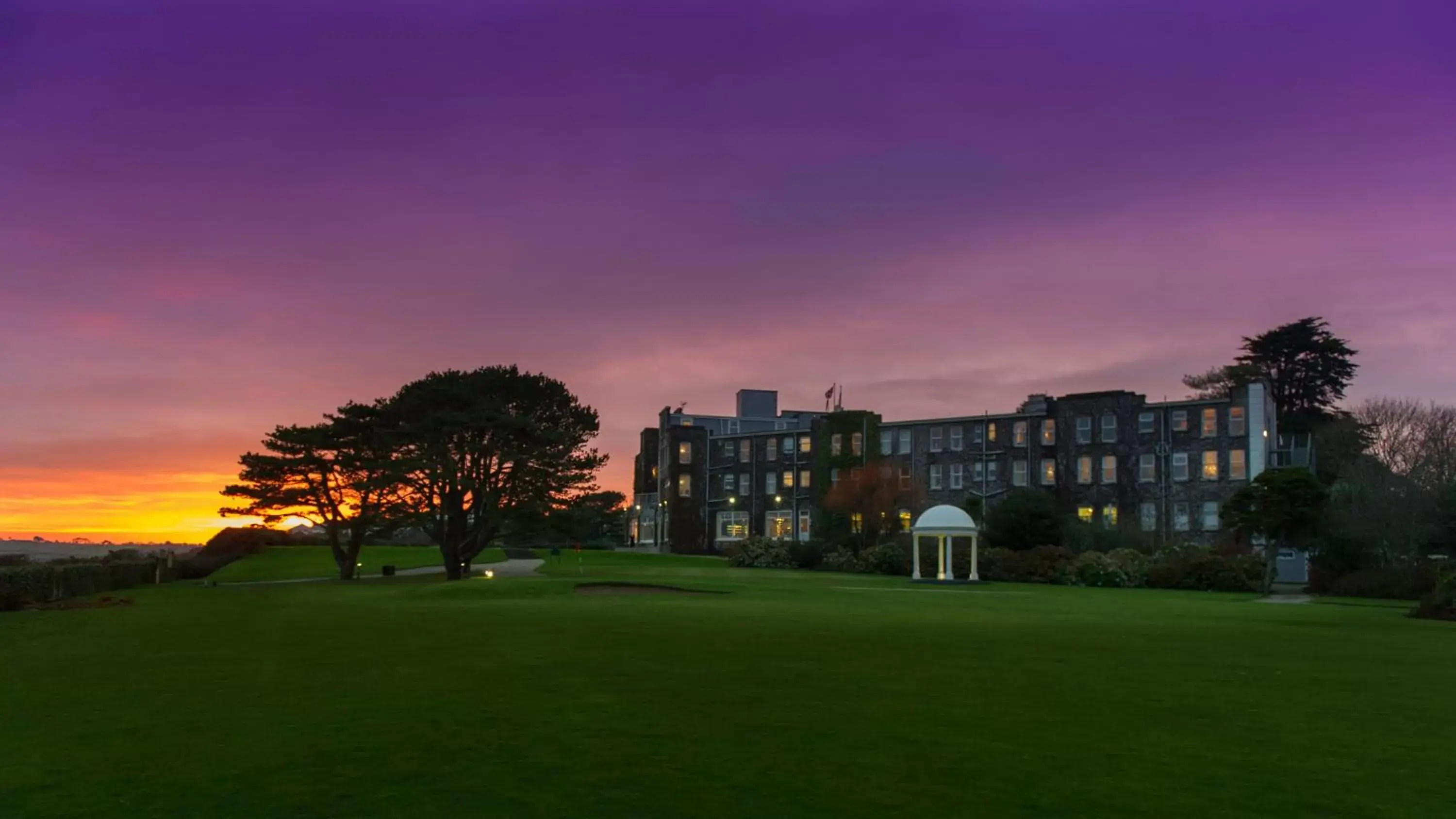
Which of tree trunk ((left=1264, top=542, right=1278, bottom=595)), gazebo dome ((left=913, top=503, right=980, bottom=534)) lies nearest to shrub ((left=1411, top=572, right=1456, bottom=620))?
tree trunk ((left=1264, top=542, right=1278, bottom=595))

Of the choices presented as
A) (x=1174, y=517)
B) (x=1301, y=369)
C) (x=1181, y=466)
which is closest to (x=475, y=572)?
(x=1174, y=517)

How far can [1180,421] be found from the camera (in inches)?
2881

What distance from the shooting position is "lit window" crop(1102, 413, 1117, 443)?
7525 cm

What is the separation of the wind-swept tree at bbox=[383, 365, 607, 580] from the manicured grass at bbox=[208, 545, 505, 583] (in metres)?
12.4

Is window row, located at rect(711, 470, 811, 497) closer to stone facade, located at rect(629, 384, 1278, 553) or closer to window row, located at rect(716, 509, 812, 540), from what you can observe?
stone facade, located at rect(629, 384, 1278, 553)

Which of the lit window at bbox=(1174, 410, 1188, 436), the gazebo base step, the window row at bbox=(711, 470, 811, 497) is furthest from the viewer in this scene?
the window row at bbox=(711, 470, 811, 497)

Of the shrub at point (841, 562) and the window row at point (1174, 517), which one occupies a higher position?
the window row at point (1174, 517)

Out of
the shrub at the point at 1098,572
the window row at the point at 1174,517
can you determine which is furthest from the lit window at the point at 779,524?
the shrub at the point at 1098,572

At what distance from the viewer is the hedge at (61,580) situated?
3045 centimetres

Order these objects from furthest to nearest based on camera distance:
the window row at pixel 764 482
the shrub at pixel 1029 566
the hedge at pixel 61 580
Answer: the window row at pixel 764 482
the shrub at pixel 1029 566
the hedge at pixel 61 580

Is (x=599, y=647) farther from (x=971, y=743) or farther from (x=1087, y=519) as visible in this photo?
(x=1087, y=519)

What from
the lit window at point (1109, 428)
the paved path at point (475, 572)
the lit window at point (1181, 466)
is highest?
the lit window at point (1109, 428)

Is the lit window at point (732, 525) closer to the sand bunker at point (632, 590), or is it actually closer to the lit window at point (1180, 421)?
the lit window at point (1180, 421)

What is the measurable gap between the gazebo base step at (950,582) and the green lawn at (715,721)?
26.9 m
